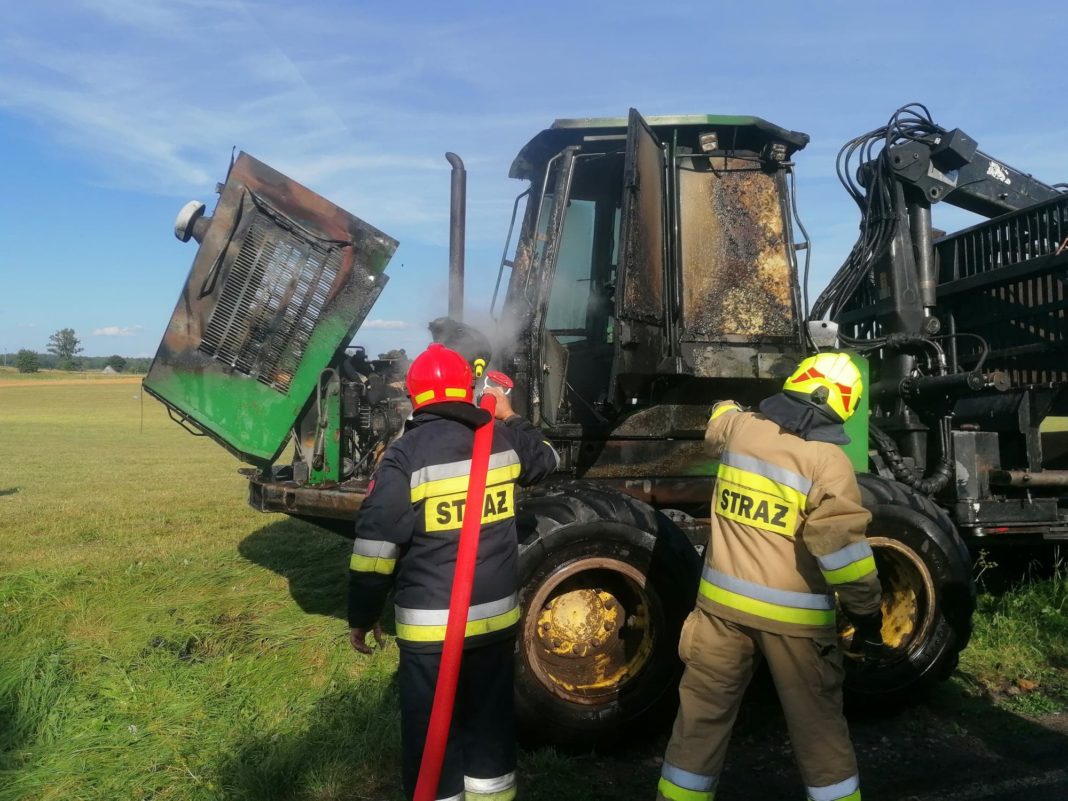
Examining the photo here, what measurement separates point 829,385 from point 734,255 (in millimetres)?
1845

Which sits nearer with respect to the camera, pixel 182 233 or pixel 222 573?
pixel 182 233

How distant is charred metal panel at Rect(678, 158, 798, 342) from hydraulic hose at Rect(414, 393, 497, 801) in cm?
201

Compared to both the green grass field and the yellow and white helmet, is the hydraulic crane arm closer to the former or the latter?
the green grass field

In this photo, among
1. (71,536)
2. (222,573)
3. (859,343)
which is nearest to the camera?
(859,343)

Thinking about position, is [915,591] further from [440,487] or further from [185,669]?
[185,669]

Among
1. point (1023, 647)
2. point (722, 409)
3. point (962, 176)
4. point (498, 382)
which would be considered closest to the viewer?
point (722, 409)

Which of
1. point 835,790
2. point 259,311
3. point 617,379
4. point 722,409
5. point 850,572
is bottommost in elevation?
point 835,790

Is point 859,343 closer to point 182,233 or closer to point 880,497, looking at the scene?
point 880,497

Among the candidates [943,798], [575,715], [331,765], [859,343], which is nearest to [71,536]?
[331,765]

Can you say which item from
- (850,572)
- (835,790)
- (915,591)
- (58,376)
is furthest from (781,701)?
(58,376)

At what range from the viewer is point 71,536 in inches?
352

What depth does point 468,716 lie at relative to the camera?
3184 mm

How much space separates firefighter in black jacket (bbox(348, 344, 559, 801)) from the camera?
10.1ft

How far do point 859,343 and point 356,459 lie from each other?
3298 mm
